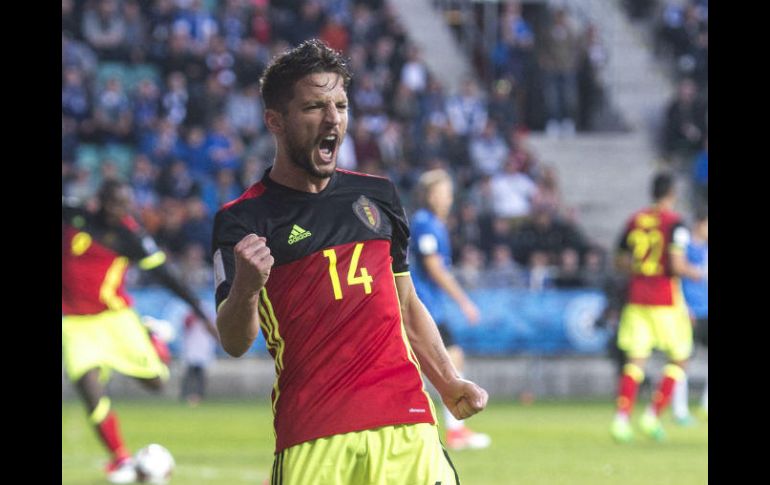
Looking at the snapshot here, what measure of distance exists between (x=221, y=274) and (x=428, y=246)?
805cm

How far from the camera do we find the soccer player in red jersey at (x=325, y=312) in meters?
5.19

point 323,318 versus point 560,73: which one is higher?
point 560,73

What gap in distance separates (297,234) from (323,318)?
0.31 metres

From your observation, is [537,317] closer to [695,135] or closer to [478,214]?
[478,214]

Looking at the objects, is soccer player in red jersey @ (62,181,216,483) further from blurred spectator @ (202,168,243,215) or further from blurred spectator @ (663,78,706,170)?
blurred spectator @ (663,78,706,170)

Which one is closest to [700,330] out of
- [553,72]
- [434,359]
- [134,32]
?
[553,72]

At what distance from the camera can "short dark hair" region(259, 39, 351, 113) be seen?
5293mm

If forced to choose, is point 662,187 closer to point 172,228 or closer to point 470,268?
point 470,268

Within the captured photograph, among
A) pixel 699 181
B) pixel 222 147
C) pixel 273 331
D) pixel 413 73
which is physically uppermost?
pixel 413 73

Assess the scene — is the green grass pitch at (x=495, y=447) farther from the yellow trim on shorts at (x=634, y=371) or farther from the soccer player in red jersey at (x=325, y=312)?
the soccer player in red jersey at (x=325, y=312)

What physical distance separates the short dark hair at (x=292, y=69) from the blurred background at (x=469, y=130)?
13.4 m

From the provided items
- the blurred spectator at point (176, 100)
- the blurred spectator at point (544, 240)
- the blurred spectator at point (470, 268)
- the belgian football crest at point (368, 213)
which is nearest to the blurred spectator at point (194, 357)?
the blurred spectator at point (470, 268)

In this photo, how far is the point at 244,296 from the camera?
484 cm

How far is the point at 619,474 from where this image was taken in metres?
11.1
